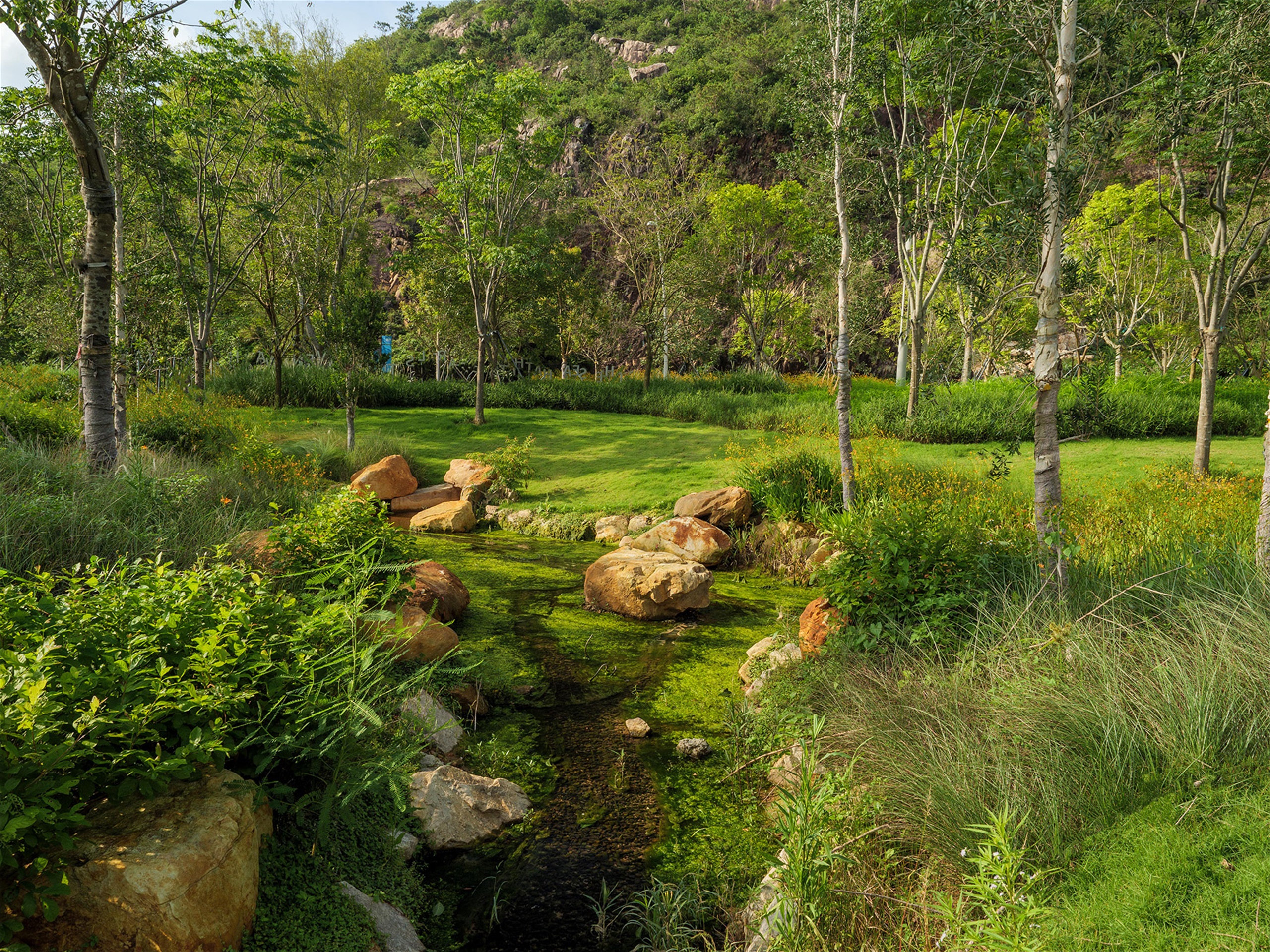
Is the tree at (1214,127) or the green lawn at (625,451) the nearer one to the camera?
the tree at (1214,127)

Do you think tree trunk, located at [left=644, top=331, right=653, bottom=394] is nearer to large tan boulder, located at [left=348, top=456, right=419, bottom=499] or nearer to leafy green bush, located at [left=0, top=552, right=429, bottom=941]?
large tan boulder, located at [left=348, top=456, right=419, bottom=499]

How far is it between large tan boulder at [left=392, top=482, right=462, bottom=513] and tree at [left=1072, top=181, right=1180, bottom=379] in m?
22.0

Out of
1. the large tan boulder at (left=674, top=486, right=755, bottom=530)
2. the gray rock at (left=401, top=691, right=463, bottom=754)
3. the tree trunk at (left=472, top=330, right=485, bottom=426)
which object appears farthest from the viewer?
the tree trunk at (left=472, top=330, right=485, bottom=426)

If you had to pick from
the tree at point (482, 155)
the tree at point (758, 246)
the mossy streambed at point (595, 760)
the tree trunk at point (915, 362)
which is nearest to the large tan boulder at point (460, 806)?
the mossy streambed at point (595, 760)

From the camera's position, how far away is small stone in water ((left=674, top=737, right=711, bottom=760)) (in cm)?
513

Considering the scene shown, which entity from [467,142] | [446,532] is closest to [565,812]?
[446,532]

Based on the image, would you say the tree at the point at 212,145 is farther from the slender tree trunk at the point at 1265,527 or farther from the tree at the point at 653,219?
the slender tree trunk at the point at 1265,527

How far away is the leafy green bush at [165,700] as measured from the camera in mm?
2006

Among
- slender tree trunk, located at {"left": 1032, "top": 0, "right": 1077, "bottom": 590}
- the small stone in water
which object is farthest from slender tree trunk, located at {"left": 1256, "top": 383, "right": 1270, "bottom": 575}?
the small stone in water

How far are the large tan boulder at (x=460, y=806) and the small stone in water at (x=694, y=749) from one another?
1262 mm

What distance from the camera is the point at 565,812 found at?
4418 mm

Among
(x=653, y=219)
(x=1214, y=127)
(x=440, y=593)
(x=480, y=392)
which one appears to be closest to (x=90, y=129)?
(x=440, y=593)

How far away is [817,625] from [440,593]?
149 inches

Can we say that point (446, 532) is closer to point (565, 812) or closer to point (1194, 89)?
point (565, 812)
